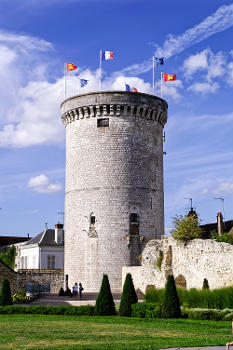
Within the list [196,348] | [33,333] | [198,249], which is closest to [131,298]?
[198,249]

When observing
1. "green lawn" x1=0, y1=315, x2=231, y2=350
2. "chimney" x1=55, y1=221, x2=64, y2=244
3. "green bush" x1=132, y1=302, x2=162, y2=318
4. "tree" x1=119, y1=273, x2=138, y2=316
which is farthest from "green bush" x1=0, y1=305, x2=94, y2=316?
"chimney" x1=55, y1=221, x2=64, y2=244

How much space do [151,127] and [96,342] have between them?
25.1 meters

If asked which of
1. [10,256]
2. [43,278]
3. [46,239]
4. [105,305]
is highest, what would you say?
[46,239]

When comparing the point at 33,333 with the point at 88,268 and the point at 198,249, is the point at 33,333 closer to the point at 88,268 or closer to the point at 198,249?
the point at 198,249

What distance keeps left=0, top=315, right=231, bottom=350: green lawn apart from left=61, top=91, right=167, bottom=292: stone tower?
12759 mm

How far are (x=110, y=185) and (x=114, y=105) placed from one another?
17.5 feet

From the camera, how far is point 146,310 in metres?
25.5

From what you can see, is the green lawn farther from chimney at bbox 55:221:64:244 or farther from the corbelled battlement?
chimney at bbox 55:221:64:244

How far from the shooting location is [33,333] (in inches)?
729

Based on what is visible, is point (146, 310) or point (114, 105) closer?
point (146, 310)

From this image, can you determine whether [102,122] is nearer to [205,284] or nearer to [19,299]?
[19,299]

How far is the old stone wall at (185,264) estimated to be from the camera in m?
30.0

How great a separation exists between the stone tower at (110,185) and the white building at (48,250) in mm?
20427

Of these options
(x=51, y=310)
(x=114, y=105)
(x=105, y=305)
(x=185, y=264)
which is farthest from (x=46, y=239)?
(x=105, y=305)
